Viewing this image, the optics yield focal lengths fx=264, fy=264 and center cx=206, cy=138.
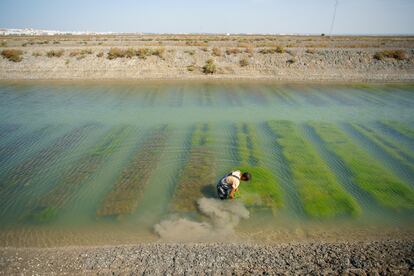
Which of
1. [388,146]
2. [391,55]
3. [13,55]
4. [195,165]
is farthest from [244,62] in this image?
[13,55]

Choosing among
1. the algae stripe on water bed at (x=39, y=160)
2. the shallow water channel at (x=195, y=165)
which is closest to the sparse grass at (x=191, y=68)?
the shallow water channel at (x=195, y=165)

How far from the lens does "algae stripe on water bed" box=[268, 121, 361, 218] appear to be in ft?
33.0

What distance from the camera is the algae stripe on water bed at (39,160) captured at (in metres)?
11.6

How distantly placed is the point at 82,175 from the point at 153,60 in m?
28.4

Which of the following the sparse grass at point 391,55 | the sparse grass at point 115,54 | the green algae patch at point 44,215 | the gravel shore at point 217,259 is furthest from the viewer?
the sparse grass at point 115,54

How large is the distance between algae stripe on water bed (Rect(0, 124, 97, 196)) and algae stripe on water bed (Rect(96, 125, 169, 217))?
4.15 meters

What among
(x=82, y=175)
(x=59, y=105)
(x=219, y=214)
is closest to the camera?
(x=219, y=214)

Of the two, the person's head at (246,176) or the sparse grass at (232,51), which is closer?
the person's head at (246,176)

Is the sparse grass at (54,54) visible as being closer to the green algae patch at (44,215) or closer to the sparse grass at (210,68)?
the sparse grass at (210,68)

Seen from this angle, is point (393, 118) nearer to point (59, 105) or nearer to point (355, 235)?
point (355, 235)

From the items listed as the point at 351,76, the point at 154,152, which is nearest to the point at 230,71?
the point at 351,76

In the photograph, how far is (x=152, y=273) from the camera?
23.5ft

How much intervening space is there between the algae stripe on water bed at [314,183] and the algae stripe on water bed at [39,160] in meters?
12.1

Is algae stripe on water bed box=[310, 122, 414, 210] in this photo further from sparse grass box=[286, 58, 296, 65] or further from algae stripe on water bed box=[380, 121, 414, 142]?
sparse grass box=[286, 58, 296, 65]
